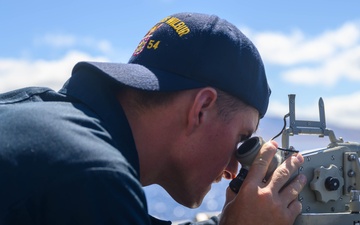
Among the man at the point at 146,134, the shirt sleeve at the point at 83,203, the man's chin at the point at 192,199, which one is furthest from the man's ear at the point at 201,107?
the shirt sleeve at the point at 83,203

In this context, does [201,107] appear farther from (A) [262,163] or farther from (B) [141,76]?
(A) [262,163]

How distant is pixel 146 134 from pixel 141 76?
20 cm

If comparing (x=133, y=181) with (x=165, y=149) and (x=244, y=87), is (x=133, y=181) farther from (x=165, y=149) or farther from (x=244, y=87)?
(x=244, y=87)

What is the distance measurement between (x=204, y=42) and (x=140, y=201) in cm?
76

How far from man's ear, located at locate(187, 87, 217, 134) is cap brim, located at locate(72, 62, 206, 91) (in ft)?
0.11

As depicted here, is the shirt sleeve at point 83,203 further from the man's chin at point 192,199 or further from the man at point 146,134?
the man's chin at point 192,199

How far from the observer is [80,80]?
206cm

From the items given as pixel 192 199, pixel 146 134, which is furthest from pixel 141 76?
pixel 192 199

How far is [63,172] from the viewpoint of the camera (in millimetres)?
1610

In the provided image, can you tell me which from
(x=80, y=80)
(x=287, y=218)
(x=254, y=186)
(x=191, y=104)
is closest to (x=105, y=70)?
(x=80, y=80)

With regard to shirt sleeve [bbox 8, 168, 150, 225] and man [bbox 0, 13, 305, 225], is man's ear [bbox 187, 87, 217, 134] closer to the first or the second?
man [bbox 0, 13, 305, 225]

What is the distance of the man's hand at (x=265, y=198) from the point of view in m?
2.37

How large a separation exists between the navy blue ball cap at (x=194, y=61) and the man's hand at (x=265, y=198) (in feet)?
0.82

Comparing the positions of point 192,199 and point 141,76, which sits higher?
point 141,76
